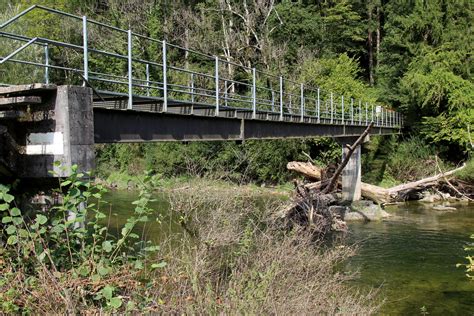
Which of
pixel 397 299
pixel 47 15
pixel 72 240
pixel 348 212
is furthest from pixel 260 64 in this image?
pixel 72 240

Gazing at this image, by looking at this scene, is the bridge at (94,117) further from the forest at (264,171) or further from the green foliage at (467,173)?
the green foliage at (467,173)

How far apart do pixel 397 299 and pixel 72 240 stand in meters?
7.33

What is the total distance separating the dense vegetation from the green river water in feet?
37.6

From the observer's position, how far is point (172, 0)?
140ft

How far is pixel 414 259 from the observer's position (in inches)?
542

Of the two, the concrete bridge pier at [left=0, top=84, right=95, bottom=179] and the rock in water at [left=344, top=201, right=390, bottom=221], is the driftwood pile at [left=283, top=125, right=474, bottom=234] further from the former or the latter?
the concrete bridge pier at [left=0, top=84, right=95, bottom=179]

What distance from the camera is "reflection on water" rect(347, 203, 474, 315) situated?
10.3 meters

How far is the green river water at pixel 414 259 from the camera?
1030cm

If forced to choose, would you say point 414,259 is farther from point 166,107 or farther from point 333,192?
point 333,192

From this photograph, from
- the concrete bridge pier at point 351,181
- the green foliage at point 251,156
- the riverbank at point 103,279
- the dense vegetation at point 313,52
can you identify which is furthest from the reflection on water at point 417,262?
the green foliage at point 251,156

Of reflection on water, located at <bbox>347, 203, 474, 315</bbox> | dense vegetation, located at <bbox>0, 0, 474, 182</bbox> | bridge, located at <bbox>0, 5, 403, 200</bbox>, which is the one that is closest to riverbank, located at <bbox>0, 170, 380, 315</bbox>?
bridge, located at <bbox>0, 5, 403, 200</bbox>

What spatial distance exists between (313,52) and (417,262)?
91.4 feet

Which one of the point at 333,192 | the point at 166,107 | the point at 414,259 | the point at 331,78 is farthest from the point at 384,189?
the point at 166,107

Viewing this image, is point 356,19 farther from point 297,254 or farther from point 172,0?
point 297,254
